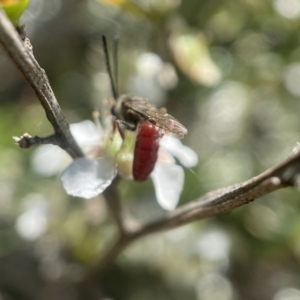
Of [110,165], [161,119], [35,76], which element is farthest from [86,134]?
[35,76]

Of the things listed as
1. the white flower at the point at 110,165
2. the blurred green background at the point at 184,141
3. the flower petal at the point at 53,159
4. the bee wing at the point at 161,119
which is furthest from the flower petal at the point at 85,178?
the blurred green background at the point at 184,141

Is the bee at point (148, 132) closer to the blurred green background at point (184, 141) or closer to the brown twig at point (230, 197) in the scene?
the brown twig at point (230, 197)

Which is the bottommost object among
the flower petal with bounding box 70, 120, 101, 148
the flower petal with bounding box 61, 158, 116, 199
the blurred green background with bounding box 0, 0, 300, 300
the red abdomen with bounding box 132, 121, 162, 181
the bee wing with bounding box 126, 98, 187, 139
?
the blurred green background with bounding box 0, 0, 300, 300

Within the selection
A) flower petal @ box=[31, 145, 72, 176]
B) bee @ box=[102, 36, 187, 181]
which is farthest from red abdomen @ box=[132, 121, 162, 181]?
flower petal @ box=[31, 145, 72, 176]

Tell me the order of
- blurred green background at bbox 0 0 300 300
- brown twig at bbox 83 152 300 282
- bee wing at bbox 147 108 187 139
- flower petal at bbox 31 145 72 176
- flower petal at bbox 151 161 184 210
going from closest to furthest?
brown twig at bbox 83 152 300 282 → bee wing at bbox 147 108 187 139 → flower petal at bbox 151 161 184 210 → flower petal at bbox 31 145 72 176 → blurred green background at bbox 0 0 300 300

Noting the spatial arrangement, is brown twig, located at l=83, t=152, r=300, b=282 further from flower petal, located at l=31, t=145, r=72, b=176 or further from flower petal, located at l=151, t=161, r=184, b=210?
flower petal, located at l=31, t=145, r=72, b=176

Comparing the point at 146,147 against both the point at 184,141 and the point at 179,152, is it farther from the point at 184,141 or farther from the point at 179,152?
the point at 184,141

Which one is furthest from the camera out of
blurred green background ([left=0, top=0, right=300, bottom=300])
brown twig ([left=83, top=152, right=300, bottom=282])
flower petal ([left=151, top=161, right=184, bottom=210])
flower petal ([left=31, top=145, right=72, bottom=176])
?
blurred green background ([left=0, top=0, right=300, bottom=300])
